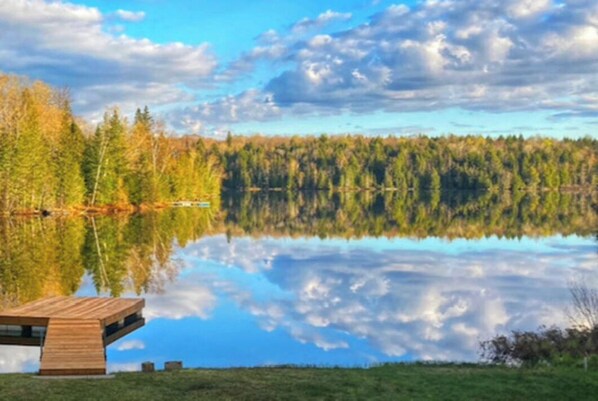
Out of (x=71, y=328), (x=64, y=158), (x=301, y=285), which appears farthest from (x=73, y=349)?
(x=64, y=158)

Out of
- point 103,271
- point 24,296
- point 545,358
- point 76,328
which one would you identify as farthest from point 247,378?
point 103,271

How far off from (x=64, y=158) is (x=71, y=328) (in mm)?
49495

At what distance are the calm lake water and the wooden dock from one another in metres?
0.49

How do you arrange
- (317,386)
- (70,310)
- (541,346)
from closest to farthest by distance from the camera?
(317,386)
(541,346)
(70,310)

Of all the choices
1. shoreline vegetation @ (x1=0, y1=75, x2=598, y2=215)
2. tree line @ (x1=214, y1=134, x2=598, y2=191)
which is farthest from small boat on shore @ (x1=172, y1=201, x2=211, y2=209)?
tree line @ (x1=214, y1=134, x2=598, y2=191)

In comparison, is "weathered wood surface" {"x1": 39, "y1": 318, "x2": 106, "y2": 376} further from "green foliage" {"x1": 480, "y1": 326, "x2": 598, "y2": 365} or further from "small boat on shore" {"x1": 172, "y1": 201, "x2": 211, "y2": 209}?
"small boat on shore" {"x1": 172, "y1": 201, "x2": 211, "y2": 209}

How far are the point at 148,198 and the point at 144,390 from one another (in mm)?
65003

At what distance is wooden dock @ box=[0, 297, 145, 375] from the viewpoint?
10840 mm

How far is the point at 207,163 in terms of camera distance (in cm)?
11050

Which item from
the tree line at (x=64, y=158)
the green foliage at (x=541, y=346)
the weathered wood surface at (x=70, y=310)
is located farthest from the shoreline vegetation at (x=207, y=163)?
the green foliage at (x=541, y=346)

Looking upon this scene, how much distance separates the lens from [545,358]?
13172mm

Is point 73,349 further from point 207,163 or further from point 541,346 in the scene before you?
point 207,163

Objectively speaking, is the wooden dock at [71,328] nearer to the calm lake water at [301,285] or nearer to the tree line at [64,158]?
the calm lake water at [301,285]

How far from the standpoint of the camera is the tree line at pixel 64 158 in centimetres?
5466
